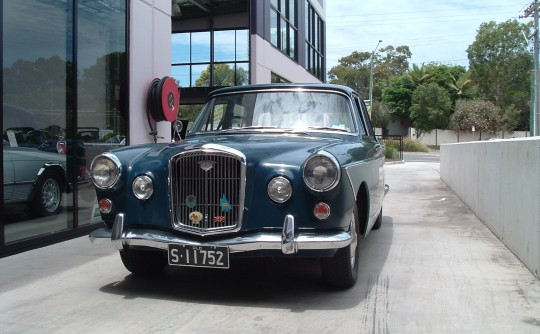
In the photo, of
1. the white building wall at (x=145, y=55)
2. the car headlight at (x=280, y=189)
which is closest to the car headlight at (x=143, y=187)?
the car headlight at (x=280, y=189)

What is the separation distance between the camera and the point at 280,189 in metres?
3.86

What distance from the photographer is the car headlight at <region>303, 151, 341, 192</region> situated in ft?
12.5

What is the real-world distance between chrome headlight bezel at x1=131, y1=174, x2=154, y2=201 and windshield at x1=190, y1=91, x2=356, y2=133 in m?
1.42

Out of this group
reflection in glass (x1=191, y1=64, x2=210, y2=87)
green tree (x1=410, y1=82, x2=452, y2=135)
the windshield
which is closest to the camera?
the windshield

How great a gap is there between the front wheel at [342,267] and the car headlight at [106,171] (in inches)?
71.5

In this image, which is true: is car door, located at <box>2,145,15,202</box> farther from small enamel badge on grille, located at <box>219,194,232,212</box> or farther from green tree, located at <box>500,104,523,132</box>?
green tree, located at <box>500,104,523,132</box>

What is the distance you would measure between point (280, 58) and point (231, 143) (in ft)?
43.1

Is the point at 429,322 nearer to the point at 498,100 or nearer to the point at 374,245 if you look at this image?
the point at 374,245

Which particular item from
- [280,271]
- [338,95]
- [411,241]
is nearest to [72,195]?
[280,271]

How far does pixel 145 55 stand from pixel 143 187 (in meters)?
5.32

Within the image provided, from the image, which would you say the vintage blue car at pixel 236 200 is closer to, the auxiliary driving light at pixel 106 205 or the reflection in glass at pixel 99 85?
the auxiliary driving light at pixel 106 205

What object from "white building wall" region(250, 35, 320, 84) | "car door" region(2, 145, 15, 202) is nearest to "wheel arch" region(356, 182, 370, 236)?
"car door" region(2, 145, 15, 202)

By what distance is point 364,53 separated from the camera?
71.1m

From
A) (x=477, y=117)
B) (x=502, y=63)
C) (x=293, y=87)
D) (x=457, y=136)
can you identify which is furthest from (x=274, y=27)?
(x=502, y=63)
